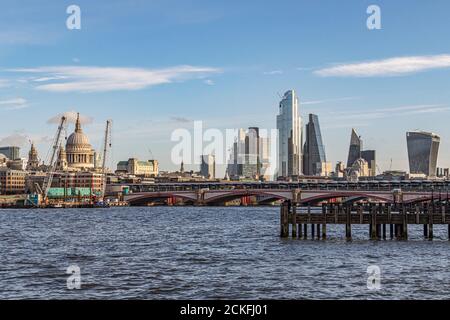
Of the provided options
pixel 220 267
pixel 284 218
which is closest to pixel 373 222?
pixel 284 218

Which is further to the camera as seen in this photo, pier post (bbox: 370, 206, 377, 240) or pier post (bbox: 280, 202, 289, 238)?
pier post (bbox: 280, 202, 289, 238)

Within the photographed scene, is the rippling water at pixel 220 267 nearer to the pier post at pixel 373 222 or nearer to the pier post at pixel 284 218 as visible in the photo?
the pier post at pixel 373 222

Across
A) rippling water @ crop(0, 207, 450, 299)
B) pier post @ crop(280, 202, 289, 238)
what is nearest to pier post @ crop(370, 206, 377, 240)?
rippling water @ crop(0, 207, 450, 299)

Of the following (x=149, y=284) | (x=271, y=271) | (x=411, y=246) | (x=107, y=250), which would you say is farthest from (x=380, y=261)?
(x=107, y=250)

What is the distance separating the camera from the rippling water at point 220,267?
114ft

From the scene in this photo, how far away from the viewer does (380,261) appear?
47719mm

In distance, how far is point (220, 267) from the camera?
44781mm

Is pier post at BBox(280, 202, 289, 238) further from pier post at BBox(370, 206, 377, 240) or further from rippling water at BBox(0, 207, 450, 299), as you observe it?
pier post at BBox(370, 206, 377, 240)

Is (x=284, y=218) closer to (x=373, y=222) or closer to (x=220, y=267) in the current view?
(x=373, y=222)

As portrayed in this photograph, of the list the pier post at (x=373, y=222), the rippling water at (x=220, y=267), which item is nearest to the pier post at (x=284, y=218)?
the rippling water at (x=220, y=267)

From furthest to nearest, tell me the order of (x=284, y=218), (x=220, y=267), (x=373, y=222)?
(x=284, y=218)
(x=373, y=222)
(x=220, y=267)

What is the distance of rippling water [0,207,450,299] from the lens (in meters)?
34.6
